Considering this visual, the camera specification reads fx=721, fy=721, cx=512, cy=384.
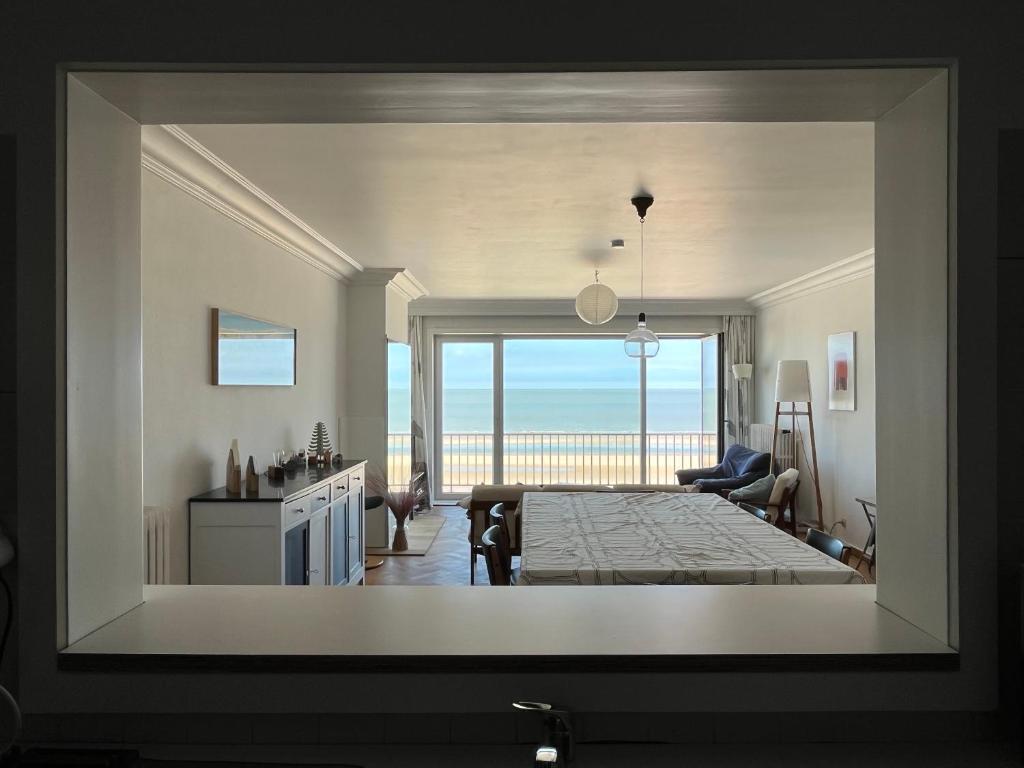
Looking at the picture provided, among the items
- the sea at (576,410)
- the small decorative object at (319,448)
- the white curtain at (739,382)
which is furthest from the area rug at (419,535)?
the white curtain at (739,382)

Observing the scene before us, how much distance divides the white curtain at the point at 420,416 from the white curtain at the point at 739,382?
383 cm

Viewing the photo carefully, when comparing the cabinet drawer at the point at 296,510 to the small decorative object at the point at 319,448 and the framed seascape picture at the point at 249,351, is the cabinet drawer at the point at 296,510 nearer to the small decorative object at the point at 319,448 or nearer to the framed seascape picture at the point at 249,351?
the framed seascape picture at the point at 249,351

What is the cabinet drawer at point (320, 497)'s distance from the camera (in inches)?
162

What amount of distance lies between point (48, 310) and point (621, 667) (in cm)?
111

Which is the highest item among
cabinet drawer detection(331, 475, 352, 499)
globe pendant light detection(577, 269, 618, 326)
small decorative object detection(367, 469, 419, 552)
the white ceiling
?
the white ceiling

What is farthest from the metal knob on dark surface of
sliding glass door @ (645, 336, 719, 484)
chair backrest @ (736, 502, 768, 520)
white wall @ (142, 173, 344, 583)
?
sliding glass door @ (645, 336, 719, 484)

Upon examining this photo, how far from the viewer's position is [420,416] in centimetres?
884

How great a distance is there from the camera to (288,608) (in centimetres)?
142

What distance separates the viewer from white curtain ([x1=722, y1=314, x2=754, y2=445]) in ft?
29.6

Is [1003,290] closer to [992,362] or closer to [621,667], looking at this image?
[992,362]

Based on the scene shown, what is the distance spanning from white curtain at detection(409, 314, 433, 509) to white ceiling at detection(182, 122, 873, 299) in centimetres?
276

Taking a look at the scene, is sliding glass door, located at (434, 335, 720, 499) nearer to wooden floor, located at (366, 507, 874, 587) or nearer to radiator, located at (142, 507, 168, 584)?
wooden floor, located at (366, 507, 874, 587)

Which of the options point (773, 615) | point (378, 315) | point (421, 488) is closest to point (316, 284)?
point (378, 315)

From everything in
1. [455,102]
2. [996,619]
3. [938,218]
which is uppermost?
[455,102]
